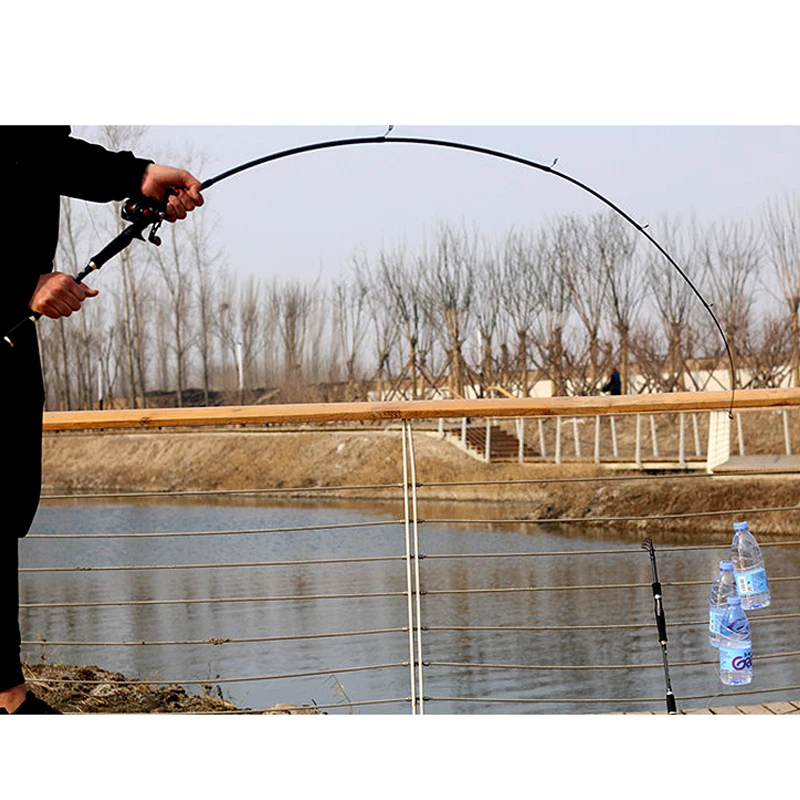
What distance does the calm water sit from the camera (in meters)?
4.40

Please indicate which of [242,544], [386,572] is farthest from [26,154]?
[242,544]

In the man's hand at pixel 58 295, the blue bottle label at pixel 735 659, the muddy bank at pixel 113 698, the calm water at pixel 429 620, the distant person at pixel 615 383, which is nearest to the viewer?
the man's hand at pixel 58 295

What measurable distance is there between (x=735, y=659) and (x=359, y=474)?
1593 cm

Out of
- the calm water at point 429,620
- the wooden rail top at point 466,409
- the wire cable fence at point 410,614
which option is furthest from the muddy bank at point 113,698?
the wooden rail top at point 466,409

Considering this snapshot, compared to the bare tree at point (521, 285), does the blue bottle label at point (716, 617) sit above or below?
below

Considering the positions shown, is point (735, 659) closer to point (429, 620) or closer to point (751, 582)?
point (751, 582)

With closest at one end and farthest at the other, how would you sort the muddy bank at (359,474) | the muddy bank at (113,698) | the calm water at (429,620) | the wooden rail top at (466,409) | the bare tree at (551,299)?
the wooden rail top at (466,409) < the muddy bank at (113,698) < the calm water at (429,620) < the muddy bank at (359,474) < the bare tree at (551,299)

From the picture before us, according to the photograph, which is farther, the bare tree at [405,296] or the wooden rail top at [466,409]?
the bare tree at [405,296]

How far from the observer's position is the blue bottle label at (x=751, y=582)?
250 cm

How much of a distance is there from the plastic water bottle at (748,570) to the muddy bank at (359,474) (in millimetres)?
8545

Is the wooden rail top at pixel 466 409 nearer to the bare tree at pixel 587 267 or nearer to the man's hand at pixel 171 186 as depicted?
the man's hand at pixel 171 186
